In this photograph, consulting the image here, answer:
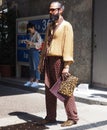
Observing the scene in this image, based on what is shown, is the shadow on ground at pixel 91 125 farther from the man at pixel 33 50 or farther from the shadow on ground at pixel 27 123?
the man at pixel 33 50

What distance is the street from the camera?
6.76 meters

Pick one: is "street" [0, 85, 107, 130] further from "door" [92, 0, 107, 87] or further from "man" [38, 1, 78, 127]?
"door" [92, 0, 107, 87]

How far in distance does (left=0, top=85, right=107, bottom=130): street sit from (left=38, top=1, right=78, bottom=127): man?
1.00 ft

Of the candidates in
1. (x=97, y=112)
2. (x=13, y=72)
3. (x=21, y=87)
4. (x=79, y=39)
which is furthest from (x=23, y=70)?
(x=97, y=112)

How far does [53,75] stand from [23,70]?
6.45 meters

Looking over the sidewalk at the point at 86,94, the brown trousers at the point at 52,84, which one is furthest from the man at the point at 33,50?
the brown trousers at the point at 52,84

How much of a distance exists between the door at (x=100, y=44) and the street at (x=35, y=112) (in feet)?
5.03

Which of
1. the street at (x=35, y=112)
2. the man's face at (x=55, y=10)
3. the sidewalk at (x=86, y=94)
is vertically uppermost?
the man's face at (x=55, y=10)

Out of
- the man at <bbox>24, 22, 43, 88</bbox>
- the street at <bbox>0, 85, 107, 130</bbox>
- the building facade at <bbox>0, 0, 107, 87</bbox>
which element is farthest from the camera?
the man at <bbox>24, 22, 43, 88</bbox>

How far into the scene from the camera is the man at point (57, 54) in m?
6.25

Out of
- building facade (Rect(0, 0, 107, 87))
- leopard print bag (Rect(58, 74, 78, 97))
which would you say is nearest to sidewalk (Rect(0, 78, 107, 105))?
building facade (Rect(0, 0, 107, 87))

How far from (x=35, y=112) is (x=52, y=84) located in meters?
1.43

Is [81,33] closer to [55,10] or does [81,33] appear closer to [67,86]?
[55,10]

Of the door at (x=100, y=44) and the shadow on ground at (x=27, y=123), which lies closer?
the shadow on ground at (x=27, y=123)
